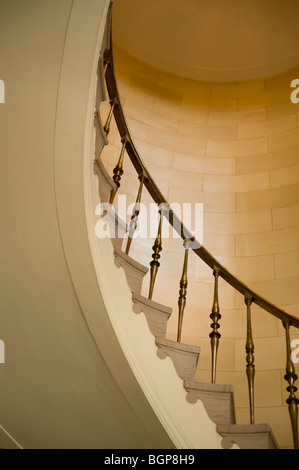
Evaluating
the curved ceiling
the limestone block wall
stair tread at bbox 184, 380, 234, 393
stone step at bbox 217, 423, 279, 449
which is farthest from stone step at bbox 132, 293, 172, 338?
the curved ceiling

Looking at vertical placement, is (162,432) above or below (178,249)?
below

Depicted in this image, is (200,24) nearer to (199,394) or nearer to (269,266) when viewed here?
(269,266)

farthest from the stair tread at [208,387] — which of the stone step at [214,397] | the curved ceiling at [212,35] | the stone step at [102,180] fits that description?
the curved ceiling at [212,35]

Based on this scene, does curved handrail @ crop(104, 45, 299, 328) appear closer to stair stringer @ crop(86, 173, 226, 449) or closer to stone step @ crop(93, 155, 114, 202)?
stone step @ crop(93, 155, 114, 202)

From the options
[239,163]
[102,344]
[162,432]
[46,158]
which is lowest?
[162,432]

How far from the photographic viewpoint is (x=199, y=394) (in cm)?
318

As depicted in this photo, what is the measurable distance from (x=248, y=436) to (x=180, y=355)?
22.5 inches

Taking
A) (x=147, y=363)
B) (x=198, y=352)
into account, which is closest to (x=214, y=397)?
(x=198, y=352)

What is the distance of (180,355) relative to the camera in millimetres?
3289

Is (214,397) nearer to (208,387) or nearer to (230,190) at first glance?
(208,387)

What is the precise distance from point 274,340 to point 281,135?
2.67 m

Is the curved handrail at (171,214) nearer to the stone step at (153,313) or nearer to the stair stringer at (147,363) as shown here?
the stone step at (153,313)

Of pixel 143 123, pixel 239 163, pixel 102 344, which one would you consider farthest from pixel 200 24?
pixel 102 344

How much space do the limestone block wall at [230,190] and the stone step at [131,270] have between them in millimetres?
1849
